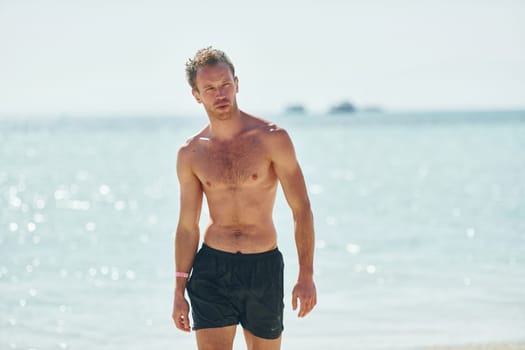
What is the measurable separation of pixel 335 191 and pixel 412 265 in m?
13.7

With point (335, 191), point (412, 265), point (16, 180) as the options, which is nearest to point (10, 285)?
point (412, 265)

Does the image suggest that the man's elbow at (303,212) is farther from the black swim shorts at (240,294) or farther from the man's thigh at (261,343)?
the man's thigh at (261,343)

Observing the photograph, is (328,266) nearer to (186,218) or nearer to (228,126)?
(186,218)

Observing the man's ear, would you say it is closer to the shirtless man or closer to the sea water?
the shirtless man

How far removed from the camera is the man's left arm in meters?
4.45

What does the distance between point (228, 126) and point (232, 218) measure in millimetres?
490

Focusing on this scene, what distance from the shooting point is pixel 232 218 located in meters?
4.61

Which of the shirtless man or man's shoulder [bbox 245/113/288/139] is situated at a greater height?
man's shoulder [bbox 245/113/288/139]

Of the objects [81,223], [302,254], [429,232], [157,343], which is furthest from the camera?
[81,223]

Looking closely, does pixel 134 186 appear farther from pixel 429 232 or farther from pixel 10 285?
pixel 10 285

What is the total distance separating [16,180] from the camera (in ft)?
102

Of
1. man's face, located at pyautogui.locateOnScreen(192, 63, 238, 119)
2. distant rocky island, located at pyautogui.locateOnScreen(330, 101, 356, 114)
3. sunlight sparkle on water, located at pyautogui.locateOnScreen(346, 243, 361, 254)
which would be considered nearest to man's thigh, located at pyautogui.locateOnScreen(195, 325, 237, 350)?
man's face, located at pyautogui.locateOnScreen(192, 63, 238, 119)

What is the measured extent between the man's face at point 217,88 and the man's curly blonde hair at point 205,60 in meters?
0.02

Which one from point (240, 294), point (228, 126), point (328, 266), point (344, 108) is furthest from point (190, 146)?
point (344, 108)
